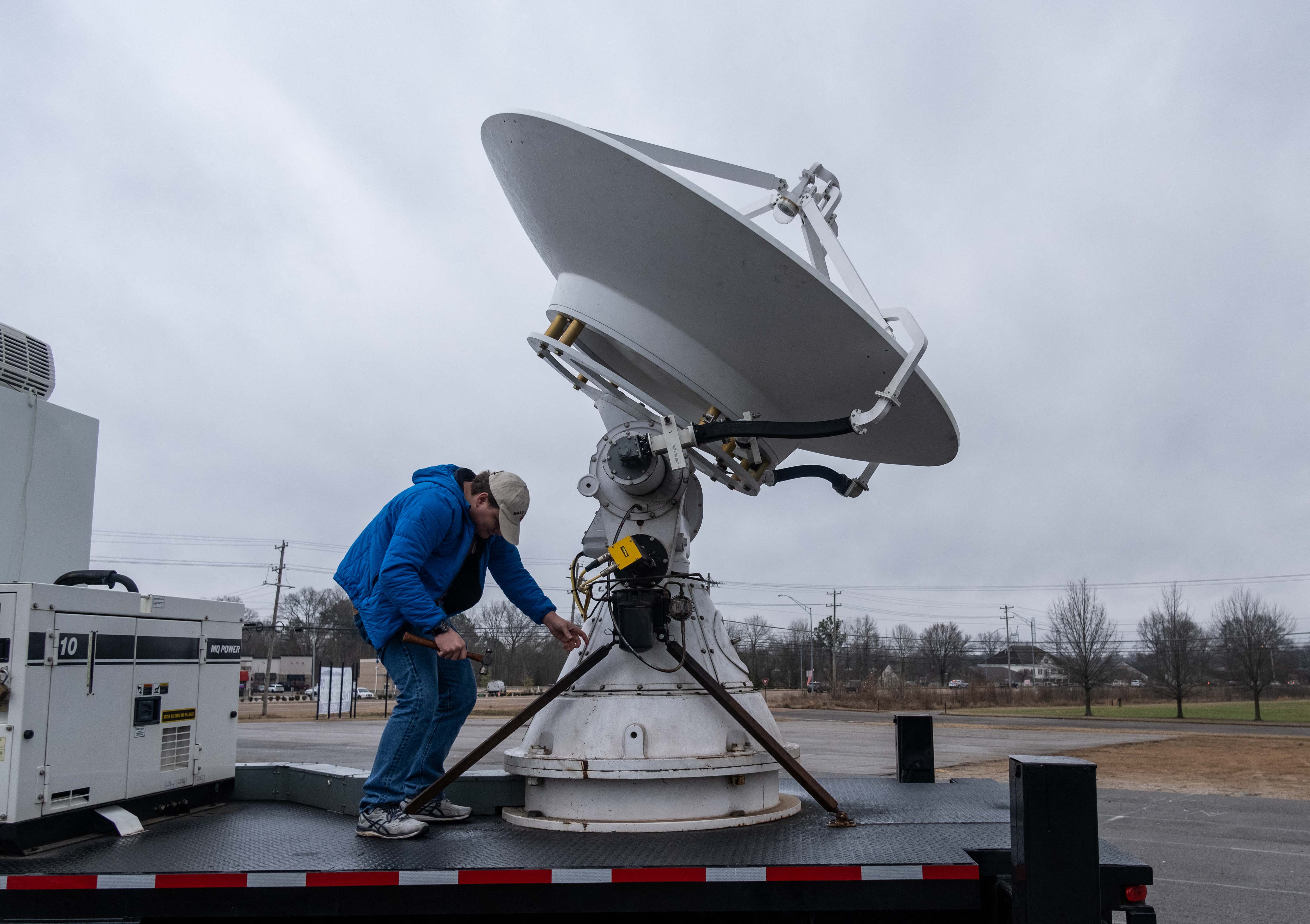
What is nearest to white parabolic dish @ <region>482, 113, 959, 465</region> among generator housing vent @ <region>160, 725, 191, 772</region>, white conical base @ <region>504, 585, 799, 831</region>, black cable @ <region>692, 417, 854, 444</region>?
black cable @ <region>692, 417, 854, 444</region>

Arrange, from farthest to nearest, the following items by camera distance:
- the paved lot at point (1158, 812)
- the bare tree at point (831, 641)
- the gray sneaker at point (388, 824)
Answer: the bare tree at point (831, 641) < the paved lot at point (1158, 812) < the gray sneaker at point (388, 824)

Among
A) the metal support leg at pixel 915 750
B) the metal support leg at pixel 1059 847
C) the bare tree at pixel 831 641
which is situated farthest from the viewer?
the bare tree at pixel 831 641

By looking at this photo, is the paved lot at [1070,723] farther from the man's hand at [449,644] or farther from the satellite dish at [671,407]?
the man's hand at [449,644]

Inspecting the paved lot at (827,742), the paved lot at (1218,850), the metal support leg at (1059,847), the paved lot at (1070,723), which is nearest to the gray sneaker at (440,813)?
the metal support leg at (1059,847)

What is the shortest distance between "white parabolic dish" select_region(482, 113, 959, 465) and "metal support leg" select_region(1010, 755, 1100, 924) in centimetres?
198

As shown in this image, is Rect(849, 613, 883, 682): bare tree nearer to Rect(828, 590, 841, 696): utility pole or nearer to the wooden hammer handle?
Rect(828, 590, 841, 696): utility pole

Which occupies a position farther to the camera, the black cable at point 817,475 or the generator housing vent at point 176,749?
the black cable at point 817,475

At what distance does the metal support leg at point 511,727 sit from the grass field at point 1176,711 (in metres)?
36.7

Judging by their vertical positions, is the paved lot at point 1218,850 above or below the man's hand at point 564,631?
below

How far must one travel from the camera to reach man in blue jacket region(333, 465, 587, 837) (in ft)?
12.3

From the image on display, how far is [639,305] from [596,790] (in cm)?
216

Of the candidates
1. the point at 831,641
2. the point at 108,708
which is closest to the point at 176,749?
the point at 108,708

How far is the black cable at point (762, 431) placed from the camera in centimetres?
436

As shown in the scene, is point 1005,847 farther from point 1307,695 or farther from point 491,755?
point 1307,695
